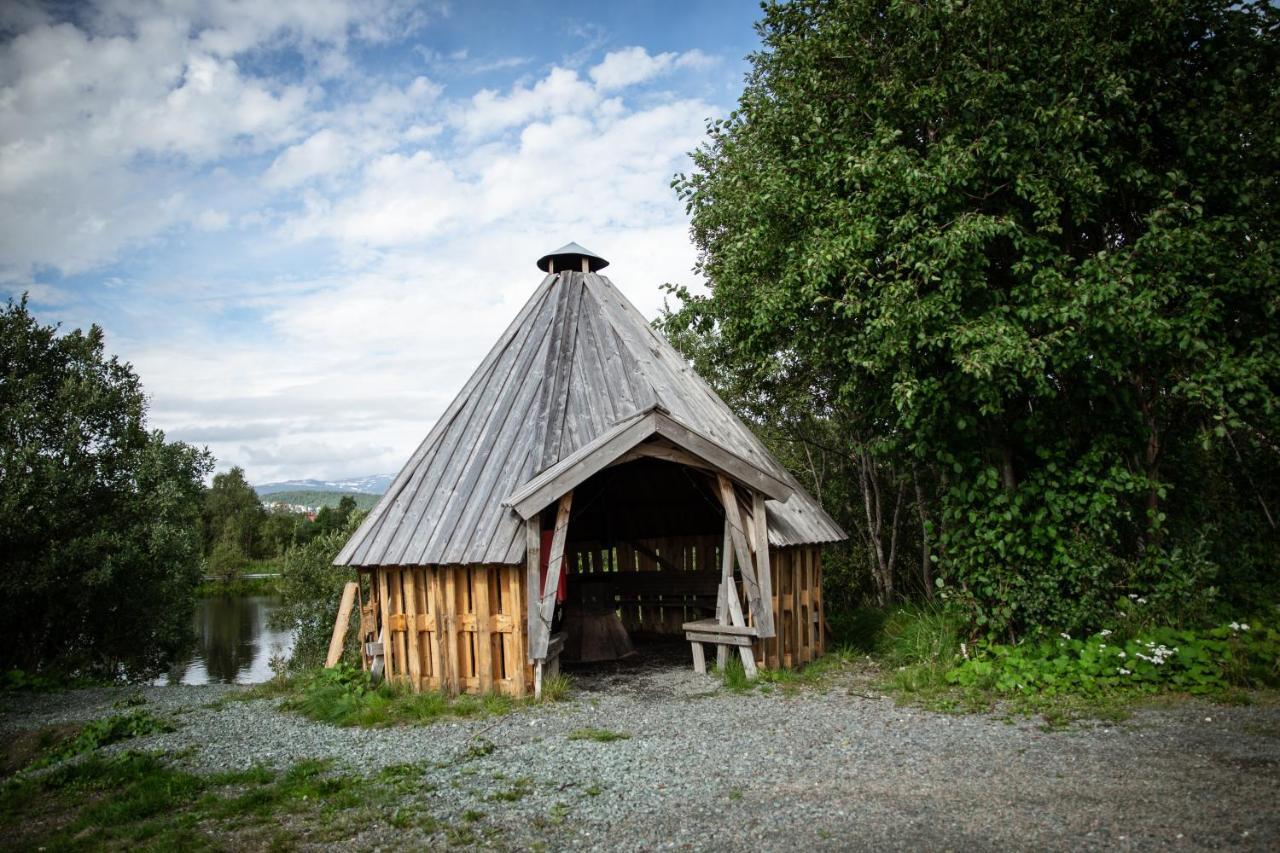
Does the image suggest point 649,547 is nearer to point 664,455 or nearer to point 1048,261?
point 664,455

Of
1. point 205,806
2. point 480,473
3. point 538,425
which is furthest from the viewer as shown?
point 538,425

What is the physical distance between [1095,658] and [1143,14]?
704cm

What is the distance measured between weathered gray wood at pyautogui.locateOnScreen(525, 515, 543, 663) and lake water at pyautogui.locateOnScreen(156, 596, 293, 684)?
39.4 feet

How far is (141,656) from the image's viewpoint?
1753 centimetres

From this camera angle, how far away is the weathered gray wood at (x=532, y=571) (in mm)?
9242

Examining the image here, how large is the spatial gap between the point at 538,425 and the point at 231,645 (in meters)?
25.7

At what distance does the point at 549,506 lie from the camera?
11234 millimetres

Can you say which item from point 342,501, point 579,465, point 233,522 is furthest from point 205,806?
point 233,522

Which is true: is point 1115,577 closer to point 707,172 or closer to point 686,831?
point 686,831

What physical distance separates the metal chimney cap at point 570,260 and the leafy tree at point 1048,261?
396cm

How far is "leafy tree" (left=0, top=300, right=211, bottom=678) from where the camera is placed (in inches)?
573

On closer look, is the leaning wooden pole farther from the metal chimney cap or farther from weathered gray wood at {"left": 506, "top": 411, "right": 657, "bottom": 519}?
the metal chimney cap

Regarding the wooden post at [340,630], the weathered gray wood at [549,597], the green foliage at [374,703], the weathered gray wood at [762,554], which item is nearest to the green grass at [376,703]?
the green foliage at [374,703]

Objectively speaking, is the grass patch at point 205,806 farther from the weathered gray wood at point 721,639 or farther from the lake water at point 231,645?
the lake water at point 231,645
